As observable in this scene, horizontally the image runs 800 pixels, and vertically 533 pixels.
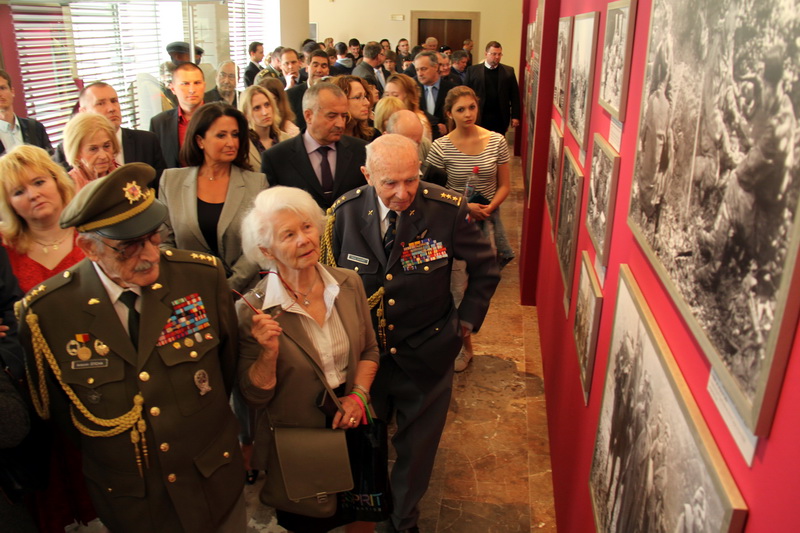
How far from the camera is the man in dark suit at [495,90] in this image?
34.8ft

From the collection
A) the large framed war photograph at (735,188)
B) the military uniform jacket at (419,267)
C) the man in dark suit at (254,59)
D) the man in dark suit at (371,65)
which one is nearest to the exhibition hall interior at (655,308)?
the large framed war photograph at (735,188)

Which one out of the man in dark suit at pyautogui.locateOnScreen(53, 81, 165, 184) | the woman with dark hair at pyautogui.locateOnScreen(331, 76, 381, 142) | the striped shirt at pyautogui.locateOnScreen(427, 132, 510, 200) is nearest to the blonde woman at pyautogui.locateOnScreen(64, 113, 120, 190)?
the man in dark suit at pyautogui.locateOnScreen(53, 81, 165, 184)

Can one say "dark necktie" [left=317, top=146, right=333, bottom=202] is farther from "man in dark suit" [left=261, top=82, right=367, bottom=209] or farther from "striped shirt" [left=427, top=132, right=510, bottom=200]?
"striped shirt" [left=427, top=132, right=510, bottom=200]

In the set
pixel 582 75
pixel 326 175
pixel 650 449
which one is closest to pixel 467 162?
pixel 326 175

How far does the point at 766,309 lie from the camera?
1.01m

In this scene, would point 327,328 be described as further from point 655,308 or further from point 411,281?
point 655,308

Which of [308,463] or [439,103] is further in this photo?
[439,103]

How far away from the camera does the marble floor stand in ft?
12.6

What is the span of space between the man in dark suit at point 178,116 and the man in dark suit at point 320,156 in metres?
1.29

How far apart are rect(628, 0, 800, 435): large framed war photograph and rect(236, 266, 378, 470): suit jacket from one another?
1.44 meters

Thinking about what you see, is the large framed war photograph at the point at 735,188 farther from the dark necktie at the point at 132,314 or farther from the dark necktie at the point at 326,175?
the dark necktie at the point at 326,175

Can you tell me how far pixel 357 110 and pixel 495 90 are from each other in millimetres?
5534

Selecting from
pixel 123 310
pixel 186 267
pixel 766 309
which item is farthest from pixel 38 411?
pixel 766 309

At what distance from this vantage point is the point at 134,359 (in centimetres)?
227
